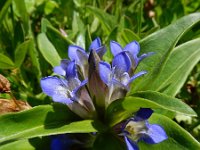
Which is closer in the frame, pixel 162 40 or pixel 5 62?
pixel 162 40

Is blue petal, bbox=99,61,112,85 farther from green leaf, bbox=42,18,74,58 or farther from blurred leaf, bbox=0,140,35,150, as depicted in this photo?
green leaf, bbox=42,18,74,58

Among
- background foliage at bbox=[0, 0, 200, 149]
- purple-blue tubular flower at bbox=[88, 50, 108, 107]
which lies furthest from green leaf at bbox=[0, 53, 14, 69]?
purple-blue tubular flower at bbox=[88, 50, 108, 107]

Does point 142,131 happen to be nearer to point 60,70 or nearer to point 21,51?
point 60,70

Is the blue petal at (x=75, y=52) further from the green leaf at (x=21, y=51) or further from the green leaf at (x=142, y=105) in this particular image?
the green leaf at (x=21, y=51)

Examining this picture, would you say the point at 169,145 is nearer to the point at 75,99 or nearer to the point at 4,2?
the point at 75,99


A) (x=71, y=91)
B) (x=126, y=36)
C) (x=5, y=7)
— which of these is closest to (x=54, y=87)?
(x=71, y=91)

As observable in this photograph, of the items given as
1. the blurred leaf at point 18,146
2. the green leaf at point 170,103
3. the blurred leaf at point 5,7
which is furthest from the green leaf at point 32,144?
the blurred leaf at point 5,7
